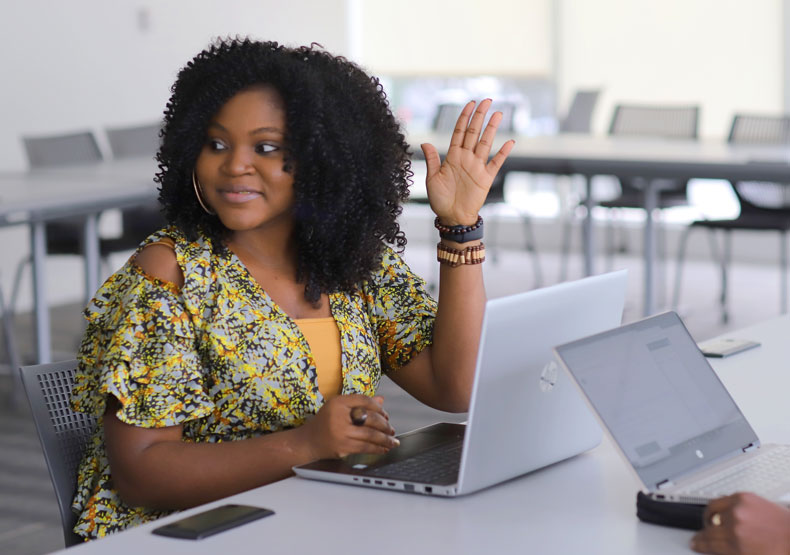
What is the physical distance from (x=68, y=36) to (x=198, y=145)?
16.4 feet

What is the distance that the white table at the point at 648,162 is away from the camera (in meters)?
4.28

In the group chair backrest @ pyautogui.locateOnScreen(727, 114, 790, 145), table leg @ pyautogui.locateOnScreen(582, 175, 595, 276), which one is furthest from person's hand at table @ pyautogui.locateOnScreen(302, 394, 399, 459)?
chair backrest @ pyautogui.locateOnScreen(727, 114, 790, 145)

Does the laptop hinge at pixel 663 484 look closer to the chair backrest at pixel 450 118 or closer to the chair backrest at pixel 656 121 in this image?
the chair backrest at pixel 656 121

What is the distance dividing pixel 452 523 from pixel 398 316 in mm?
593

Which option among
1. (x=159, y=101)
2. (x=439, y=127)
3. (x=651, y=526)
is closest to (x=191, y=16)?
(x=159, y=101)

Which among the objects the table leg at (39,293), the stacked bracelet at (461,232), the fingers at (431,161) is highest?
the fingers at (431,161)

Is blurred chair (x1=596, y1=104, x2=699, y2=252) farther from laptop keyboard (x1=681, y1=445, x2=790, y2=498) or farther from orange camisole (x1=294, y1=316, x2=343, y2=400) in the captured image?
laptop keyboard (x1=681, y1=445, x2=790, y2=498)

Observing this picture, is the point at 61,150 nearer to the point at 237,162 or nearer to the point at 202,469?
the point at 237,162

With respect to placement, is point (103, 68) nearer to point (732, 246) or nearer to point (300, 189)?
point (732, 246)

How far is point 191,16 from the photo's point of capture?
7.03 metres

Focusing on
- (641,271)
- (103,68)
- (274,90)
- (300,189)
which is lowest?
(641,271)

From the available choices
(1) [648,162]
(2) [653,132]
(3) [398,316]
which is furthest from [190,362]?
(2) [653,132]

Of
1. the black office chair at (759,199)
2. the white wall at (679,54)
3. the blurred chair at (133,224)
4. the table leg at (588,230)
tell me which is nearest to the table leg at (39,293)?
the blurred chair at (133,224)

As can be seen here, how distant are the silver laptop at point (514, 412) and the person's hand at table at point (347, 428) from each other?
1cm
